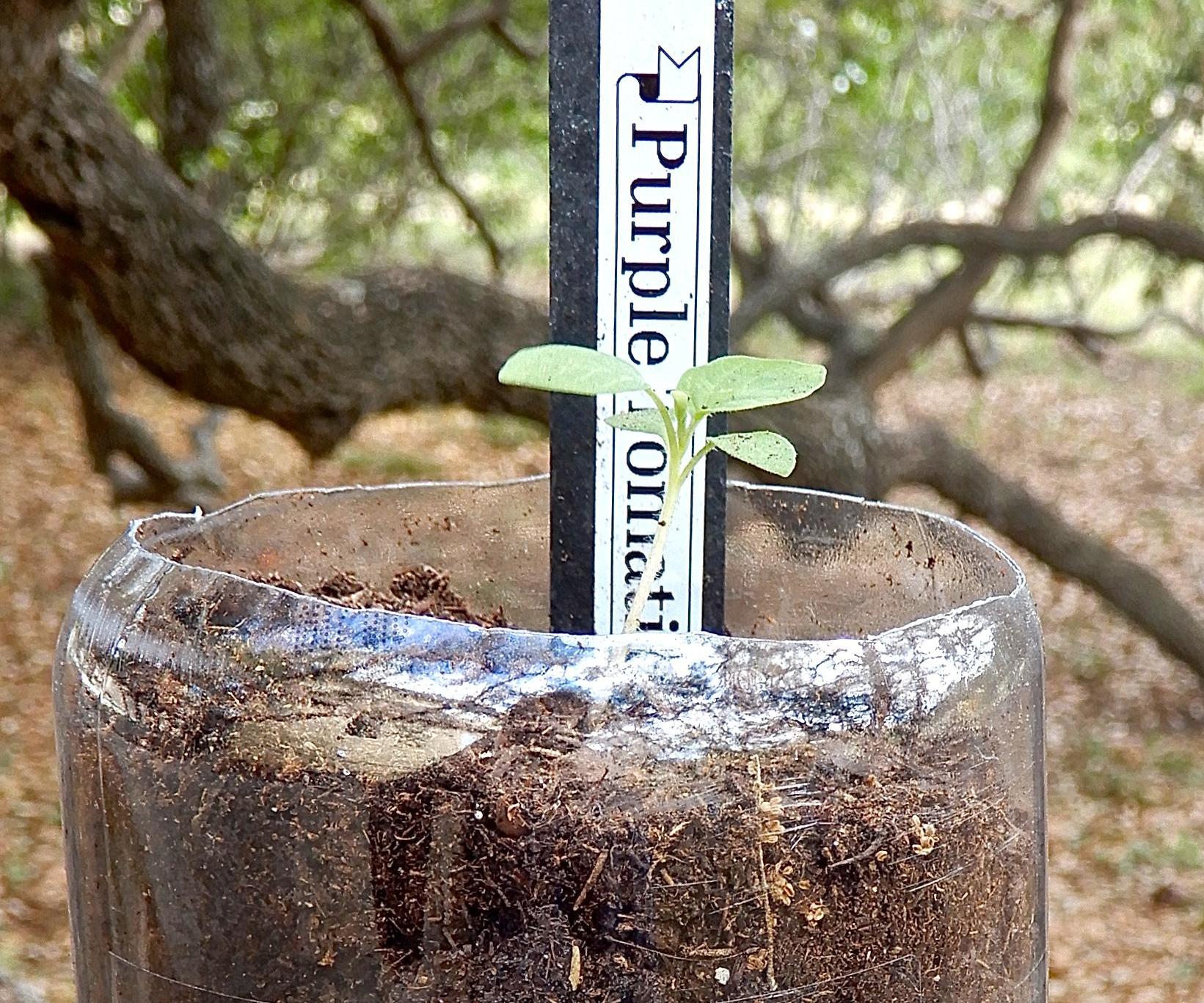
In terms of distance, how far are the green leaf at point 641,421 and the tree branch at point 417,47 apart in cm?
311

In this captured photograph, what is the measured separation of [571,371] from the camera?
618 millimetres

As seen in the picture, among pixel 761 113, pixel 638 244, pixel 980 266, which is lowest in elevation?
pixel 638 244

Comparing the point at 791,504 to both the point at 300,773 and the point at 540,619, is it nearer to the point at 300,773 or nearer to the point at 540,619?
the point at 540,619

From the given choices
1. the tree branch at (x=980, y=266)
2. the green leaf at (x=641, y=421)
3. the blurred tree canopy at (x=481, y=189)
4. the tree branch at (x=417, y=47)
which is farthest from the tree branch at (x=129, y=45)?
the green leaf at (x=641, y=421)

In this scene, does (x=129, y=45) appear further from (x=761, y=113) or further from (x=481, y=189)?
(x=481, y=189)

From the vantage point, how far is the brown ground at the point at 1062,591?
3.04 metres

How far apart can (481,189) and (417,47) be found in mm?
3606

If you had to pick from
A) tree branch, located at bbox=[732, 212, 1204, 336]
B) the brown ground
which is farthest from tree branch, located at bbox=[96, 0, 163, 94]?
tree branch, located at bbox=[732, 212, 1204, 336]

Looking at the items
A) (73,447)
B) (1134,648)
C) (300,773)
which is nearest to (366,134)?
(73,447)

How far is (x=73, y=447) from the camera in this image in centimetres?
557

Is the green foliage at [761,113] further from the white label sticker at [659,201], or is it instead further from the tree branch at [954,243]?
the white label sticker at [659,201]

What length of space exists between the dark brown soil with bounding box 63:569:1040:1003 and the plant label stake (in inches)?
9.6

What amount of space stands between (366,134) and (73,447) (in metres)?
1.71

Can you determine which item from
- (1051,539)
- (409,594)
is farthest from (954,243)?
(409,594)
